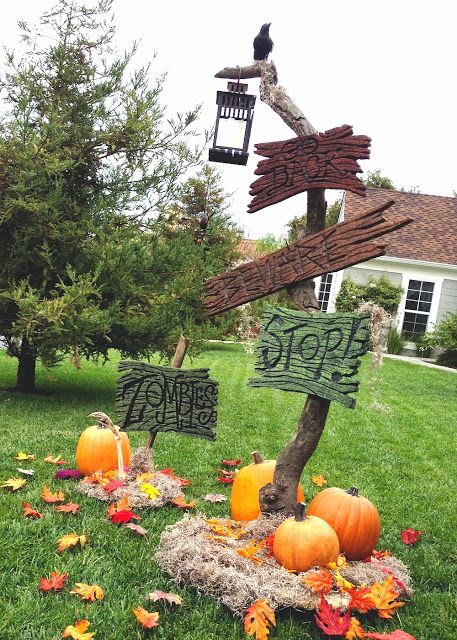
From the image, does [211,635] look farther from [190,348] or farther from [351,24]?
[351,24]

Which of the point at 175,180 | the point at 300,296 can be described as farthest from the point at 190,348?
the point at 300,296

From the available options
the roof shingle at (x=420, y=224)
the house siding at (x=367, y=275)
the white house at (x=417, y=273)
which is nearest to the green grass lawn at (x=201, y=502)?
the house siding at (x=367, y=275)

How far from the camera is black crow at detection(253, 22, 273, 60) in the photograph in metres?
3.43

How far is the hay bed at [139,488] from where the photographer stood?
3.58m

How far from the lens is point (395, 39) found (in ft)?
18.9

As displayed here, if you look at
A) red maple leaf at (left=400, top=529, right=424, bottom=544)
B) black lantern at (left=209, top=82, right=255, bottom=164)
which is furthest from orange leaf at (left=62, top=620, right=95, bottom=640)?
black lantern at (left=209, top=82, right=255, bottom=164)

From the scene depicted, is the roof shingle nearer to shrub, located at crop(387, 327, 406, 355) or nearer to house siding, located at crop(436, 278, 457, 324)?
house siding, located at crop(436, 278, 457, 324)

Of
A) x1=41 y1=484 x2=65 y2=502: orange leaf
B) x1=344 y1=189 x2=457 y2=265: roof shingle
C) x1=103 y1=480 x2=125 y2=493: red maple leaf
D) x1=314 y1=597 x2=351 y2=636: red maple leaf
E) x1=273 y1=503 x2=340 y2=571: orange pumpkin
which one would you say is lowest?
x1=41 y1=484 x2=65 y2=502: orange leaf

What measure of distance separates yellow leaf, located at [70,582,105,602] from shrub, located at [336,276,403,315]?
14.6 metres

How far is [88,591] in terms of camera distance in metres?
2.47

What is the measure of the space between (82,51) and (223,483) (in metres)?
5.21

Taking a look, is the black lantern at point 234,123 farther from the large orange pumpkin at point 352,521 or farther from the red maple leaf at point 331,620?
the red maple leaf at point 331,620

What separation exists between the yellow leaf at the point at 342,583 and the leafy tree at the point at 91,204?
364 cm

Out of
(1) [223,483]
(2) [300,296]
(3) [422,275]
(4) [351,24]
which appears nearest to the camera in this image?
(2) [300,296]
